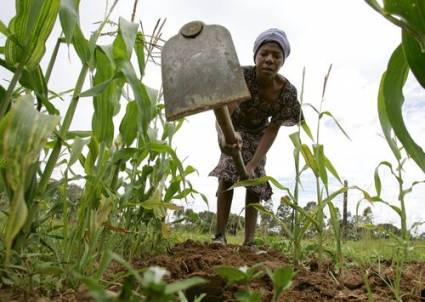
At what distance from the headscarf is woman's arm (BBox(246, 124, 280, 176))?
405 mm

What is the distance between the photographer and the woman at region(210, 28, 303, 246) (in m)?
2.20

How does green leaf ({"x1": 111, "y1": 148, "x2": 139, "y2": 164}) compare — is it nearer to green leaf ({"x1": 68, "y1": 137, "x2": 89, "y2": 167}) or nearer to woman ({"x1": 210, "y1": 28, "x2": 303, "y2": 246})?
green leaf ({"x1": 68, "y1": 137, "x2": 89, "y2": 167})

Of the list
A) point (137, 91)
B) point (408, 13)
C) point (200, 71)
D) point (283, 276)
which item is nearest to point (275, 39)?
point (200, 71)

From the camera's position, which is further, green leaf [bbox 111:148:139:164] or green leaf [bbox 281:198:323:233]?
green leaf [bbox 281:198:323:233]

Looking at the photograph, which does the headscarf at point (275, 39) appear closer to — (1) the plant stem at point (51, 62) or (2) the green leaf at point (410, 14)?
(1) the plant stem at point (51, 62)

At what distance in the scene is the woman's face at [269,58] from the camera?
217cm

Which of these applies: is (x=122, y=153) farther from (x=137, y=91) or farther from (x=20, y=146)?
(x=20, y=146)

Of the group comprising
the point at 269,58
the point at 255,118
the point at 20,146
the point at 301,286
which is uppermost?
the point at 269,58

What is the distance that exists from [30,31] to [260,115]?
5.67 ft

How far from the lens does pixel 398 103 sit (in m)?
0.89

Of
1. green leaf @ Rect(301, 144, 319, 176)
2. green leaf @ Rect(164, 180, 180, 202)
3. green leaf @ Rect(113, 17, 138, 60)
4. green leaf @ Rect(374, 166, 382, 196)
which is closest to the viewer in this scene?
green leaf @ Rect(113, 17, 138, 60)

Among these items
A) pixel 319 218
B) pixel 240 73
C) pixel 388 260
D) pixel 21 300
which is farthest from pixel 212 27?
pixel 388 260

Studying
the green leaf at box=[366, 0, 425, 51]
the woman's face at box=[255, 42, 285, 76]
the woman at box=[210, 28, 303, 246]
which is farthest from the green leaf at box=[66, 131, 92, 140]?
the woman's face at box=[255, 42, 285, 76]

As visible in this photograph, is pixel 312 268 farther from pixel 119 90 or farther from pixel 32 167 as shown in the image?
pixel 32 167
